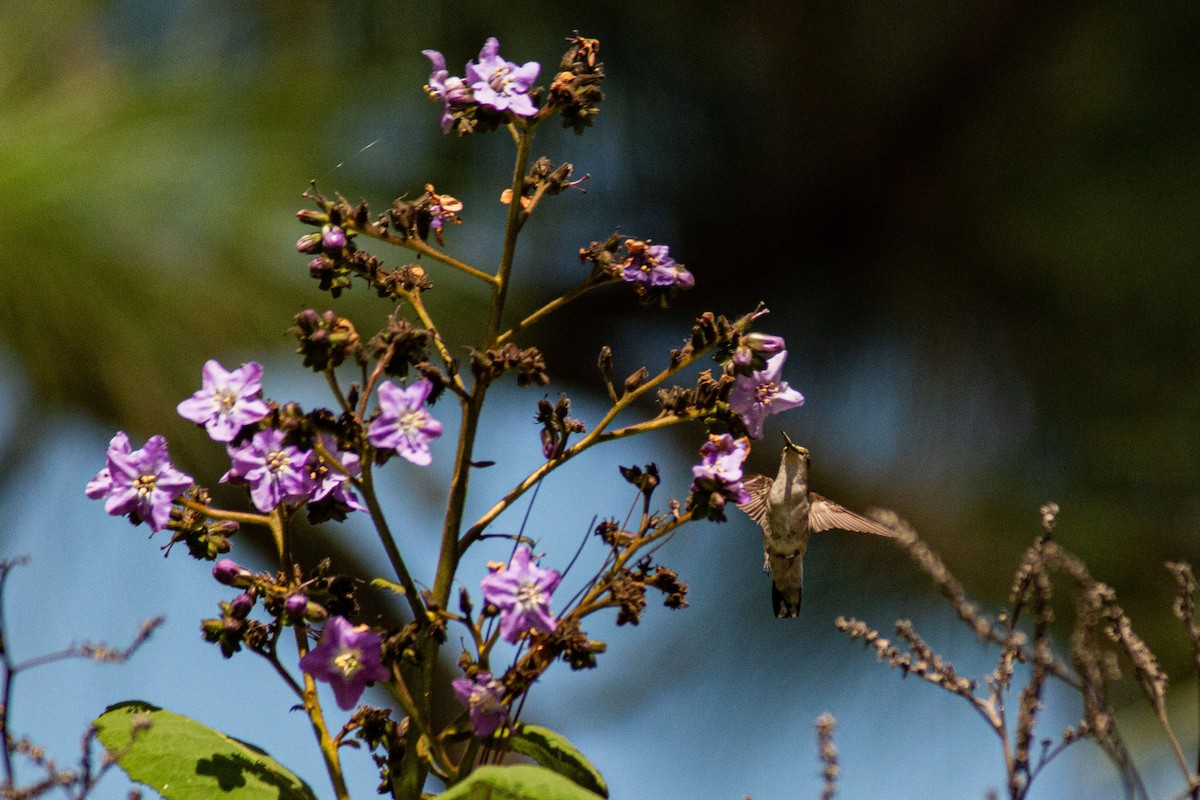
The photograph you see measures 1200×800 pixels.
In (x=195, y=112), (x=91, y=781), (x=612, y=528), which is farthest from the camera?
(x=195, y=112)

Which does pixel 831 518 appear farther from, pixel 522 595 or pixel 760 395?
pixel 522 595

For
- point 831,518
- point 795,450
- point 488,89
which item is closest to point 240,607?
point 488,89

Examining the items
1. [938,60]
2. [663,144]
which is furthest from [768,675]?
[938,60]

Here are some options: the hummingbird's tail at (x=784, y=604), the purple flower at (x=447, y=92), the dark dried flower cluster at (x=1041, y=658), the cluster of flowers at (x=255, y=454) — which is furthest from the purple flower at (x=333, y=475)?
the hummingbird's tail at (x=784, y=604)

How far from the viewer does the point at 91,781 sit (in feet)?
2.09

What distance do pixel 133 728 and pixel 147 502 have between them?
127mm

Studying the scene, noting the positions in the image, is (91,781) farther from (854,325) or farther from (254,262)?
(854,325)

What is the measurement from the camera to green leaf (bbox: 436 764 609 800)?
552 mm

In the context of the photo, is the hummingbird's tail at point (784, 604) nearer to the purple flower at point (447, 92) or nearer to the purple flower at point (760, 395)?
the purple flower at point (760, 395)

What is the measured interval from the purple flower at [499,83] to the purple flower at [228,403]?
0.22 meters

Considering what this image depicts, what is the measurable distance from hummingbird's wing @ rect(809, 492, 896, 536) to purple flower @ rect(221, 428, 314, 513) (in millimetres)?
546

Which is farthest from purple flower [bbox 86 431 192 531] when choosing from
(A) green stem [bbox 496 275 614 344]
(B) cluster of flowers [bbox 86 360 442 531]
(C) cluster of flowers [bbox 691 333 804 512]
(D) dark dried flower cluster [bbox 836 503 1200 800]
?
(D) dark dried flower cluster [bbox 836 503 1200 800]

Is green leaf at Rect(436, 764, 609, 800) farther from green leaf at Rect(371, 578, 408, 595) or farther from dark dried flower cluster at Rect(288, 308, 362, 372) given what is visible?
dark dried flower cluster at Rect(288, 308, 362, 372)

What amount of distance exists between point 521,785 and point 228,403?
0.27 meters
